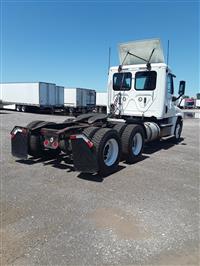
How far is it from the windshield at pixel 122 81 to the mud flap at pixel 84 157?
14.7ft

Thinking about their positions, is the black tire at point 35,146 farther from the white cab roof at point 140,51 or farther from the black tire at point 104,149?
the white cab roof at point 140,51

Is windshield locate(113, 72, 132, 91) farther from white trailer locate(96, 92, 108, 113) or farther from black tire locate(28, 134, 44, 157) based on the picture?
white trailer locate(96, 92, 108, 113)

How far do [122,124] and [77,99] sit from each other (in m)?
24.8

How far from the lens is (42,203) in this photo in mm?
4262

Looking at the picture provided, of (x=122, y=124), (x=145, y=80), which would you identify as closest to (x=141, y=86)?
(x=145, y=80)

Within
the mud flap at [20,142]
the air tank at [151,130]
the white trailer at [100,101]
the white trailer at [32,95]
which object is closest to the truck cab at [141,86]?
the air tank at [151,130]

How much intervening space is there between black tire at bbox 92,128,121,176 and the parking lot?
26 centimetres

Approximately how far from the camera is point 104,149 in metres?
5.74

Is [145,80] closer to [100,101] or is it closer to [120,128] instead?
[120,128]

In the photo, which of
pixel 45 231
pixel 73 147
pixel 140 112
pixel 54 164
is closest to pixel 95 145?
pixel 73 147

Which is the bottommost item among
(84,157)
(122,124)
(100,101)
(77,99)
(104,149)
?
(84,157)

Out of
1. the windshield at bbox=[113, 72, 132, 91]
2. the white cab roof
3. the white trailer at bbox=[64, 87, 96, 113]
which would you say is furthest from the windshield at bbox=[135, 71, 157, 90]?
the white trailer at bbox=[64, 87, 96, 113]

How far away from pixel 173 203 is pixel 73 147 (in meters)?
2.31

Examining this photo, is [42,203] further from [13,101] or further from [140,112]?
[13,101]
